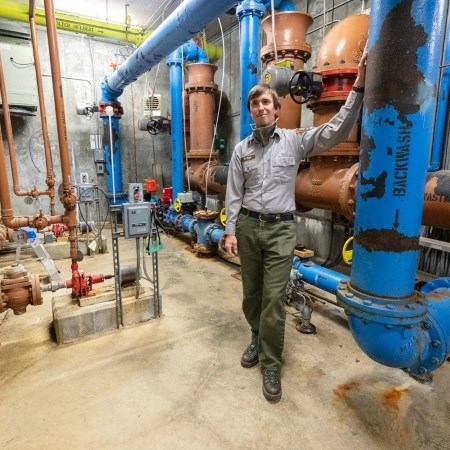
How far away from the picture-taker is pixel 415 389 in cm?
149

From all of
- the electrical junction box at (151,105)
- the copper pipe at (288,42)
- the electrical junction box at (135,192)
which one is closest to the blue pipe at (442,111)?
the copper pipe at (288,42)

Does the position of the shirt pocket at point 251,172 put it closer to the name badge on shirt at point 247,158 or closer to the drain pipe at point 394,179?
the name badge on shirt at point 247,158

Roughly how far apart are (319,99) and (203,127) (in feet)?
6.85

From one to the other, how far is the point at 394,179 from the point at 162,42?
2.63 m

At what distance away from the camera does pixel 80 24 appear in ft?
14.2

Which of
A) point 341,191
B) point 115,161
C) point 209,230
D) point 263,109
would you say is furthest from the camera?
point 115,161

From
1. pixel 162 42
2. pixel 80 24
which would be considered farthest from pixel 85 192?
pixel 80 24

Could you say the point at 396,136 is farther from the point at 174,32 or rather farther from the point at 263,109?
the point at 174,32

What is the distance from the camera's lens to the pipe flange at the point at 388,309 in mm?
783

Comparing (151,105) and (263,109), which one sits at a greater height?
(151,105)

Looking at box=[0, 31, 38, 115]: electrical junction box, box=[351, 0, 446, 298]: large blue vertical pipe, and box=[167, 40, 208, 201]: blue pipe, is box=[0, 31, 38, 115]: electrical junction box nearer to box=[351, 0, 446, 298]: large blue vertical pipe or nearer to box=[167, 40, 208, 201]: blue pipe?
box=[167, 40, 208, 201]: blue pipe


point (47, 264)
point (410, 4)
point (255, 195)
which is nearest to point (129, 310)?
point (47, 264)

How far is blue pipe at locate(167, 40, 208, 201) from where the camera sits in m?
3.91

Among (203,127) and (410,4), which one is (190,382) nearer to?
(410,4)
